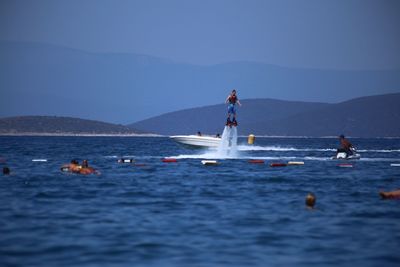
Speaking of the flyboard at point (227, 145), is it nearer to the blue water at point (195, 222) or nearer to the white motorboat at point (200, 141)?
the white motorboat at point (200, 141)

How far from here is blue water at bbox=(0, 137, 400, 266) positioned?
A: 2216 cm

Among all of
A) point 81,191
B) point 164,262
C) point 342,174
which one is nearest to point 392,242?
point 164,262

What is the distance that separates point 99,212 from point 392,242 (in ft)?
41.3

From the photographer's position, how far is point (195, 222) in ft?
93.8

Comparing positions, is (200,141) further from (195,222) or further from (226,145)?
(195,222)

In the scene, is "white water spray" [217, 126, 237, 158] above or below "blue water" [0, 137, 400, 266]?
above

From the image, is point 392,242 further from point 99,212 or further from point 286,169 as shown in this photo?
point 286,169

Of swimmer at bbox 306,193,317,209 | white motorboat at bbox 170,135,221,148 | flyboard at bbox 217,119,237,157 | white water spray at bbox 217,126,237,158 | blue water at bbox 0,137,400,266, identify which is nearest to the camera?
blue water at bbox 0,137,400,266

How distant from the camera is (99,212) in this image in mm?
31406

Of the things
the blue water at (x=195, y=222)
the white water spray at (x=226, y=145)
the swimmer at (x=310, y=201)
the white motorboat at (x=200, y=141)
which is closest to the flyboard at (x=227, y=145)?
the white water spray at (x=226, y=145)

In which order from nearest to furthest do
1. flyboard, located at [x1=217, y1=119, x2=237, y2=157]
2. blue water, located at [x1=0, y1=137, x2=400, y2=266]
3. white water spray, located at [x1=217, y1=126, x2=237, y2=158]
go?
blue water, located at [x1=0, y1=137, x2=400, y2=266]
flyboard, located at [x1=217, y1=119, x2=237, y2=157]
white water spray, located at [x1=217, y1=126, x2=237, y2=158]

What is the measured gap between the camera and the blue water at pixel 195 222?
2216 cm

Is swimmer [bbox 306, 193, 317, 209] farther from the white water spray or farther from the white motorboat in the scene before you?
the white motorboat

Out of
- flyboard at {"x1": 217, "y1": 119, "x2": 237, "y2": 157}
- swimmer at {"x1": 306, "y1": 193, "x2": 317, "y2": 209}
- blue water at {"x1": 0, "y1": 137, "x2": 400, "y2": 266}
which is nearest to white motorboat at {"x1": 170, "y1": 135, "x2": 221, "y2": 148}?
flyboard at {"x1": 217, "y1": 119, "x2": 237, "y2": 157}
